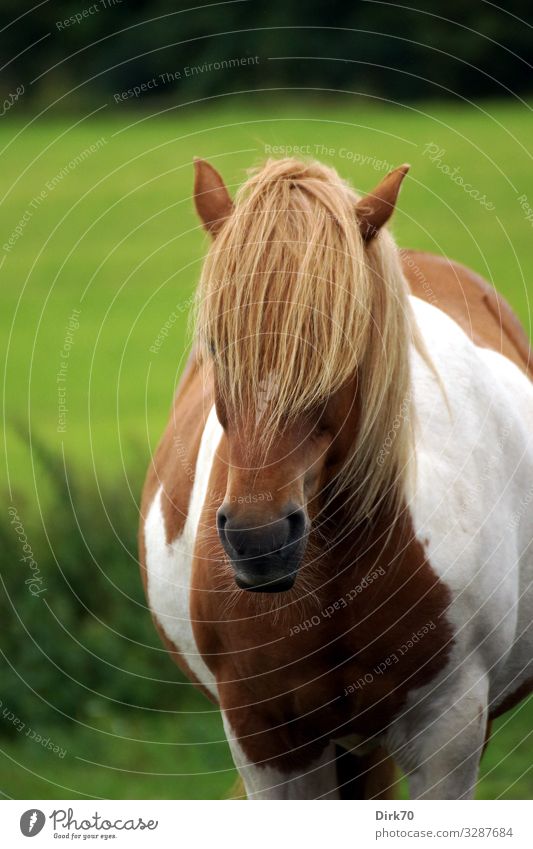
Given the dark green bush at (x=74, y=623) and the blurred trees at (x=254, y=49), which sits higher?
the blurred trees at (x=254, y=49)

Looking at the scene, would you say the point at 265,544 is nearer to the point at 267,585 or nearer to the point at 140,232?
the point at 267,585

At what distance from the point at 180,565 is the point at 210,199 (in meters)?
1.13

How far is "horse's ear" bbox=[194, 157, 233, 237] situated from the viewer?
228 centimetres

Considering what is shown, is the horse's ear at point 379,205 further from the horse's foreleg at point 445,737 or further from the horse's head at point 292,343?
the horse's foreleg at point 445,737

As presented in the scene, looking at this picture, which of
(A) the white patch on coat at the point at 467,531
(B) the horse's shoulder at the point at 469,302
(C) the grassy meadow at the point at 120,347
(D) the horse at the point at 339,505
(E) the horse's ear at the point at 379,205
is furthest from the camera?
(C) the grassy meadow at the point at 120,347

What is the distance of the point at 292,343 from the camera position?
6.68ft

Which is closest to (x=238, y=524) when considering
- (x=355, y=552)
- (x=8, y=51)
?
(x=355, y=552)

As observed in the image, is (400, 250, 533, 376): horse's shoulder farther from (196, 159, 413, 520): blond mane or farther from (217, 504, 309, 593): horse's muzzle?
(217, 504, 309, 593): horse's muzzle

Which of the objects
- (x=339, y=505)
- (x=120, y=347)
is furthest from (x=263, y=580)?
(x=120, y=347)

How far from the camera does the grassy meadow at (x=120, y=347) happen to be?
4.69m

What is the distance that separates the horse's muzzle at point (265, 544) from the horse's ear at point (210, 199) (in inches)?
25.7

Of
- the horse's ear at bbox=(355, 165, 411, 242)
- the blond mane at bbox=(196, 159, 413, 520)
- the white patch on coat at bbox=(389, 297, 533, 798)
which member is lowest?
the white patch on coat at bbox=(389, 297, 533, 798)

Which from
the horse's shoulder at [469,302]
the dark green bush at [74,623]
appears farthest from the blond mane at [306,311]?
the dark green bush at [74,623]

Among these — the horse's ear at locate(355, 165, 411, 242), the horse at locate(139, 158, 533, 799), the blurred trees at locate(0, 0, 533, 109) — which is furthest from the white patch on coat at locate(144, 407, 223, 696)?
the blurred trees at locate(0, 0, 533, 109)
